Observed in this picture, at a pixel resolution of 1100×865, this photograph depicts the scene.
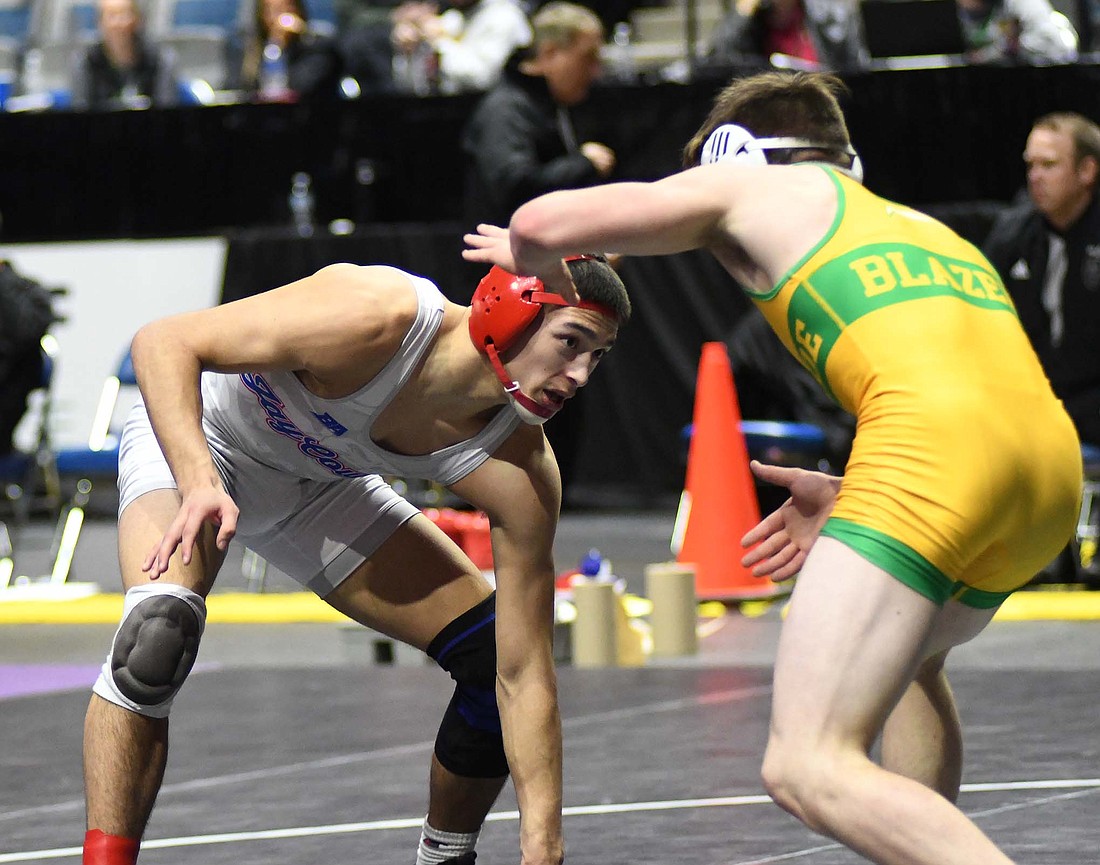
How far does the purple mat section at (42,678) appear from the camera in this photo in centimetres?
638

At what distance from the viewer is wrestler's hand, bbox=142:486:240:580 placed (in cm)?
307

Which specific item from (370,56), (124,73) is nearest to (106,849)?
(370,56)

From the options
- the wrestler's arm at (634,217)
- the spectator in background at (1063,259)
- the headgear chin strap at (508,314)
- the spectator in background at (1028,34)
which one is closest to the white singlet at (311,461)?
the headgear chin strap at (508,314)

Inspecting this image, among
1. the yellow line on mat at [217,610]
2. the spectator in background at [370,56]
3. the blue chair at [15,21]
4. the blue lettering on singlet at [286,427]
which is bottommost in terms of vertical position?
the yellow line on mat at [217,610]

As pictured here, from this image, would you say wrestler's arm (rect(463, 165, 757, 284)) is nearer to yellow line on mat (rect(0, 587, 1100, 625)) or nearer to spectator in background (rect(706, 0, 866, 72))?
yellow line on mat (rect(0, 587, 1100, 625))

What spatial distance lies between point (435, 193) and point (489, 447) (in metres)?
6.75

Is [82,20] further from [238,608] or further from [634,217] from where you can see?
[634,217]

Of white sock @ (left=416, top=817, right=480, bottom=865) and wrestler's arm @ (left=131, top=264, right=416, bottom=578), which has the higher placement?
wrestler's arm @ (left=131, top=264, right=416, bottom=578)

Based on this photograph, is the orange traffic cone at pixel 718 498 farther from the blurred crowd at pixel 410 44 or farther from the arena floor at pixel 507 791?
the blurred crowd at pixel 410 44

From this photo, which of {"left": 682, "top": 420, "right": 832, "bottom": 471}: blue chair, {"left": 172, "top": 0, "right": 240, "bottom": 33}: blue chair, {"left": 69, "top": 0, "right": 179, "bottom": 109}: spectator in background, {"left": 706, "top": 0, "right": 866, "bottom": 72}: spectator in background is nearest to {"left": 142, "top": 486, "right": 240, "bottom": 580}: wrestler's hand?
{"left": 682, "top": 420, "right": 832, "bottom": 471}: blue chair

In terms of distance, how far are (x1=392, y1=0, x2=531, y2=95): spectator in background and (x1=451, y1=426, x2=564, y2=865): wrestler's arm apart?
22.5ft

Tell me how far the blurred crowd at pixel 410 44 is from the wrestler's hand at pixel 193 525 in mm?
6006

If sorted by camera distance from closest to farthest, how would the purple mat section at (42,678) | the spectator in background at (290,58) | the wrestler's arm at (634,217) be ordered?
the wrestler's arm at (634,217), the purple mat section at (42,678), the spectator in background at (290,58)

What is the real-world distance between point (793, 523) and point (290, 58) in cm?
797
